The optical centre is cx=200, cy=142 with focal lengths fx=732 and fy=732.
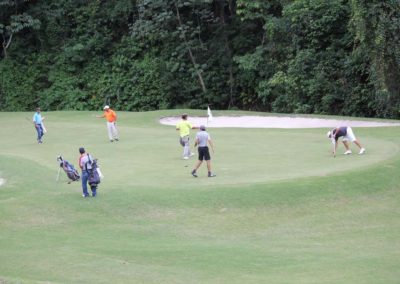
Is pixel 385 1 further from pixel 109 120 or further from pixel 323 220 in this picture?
pixel 323 220

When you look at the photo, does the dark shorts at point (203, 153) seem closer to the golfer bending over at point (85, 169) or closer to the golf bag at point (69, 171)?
the golfer bending over at point (85, 169)

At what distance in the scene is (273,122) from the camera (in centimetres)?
4394

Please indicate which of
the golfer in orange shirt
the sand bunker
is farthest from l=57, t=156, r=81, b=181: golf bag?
the sand bunker

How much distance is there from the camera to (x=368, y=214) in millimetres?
22766

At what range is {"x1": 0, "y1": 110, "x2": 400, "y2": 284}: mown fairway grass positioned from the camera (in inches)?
667

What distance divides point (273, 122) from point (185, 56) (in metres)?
20.3

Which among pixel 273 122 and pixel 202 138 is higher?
pixel 202 138

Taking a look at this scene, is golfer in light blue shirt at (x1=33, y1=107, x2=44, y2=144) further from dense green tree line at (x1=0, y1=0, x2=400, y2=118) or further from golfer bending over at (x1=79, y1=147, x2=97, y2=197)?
dense green tree line at (x1=0, y1=0, x2=400, y2=118)

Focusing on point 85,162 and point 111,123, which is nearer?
point 85,162

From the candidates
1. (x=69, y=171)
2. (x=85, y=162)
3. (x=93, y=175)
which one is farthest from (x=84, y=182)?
(x=69, y=171)

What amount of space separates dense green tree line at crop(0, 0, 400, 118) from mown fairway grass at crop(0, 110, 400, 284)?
20438mm

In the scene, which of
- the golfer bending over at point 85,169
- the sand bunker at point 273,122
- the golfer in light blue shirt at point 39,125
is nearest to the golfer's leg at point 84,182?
the golfer bending over at point 85,169

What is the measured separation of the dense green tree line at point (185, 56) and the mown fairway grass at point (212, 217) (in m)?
20.4

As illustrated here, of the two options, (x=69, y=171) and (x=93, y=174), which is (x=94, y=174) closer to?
(x=93, y=174)
